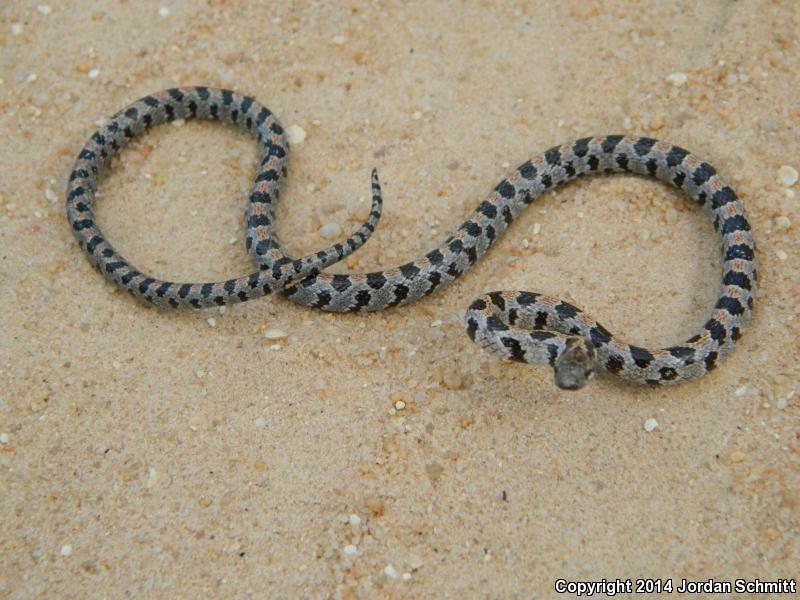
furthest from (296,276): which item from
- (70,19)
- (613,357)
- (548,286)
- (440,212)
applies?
(70,19)

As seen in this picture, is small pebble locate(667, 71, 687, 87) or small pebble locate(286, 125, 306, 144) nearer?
small pebble locate(667, 71, 687, 87)

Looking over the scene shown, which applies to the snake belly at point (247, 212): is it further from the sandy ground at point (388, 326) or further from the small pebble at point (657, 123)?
the small pebble at point (657, 123)

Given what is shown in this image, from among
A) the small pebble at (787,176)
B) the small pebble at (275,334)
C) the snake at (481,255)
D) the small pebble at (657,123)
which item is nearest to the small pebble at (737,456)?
the snake at (481,255)

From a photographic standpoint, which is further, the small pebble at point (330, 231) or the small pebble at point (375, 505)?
the small pebble at point (330, 231)

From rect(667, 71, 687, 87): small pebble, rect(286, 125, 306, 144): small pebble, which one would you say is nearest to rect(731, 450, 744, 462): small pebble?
rect(667, 71, 687, 87): small pebble

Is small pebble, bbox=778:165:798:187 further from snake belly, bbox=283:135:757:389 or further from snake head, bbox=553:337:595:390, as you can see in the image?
snake head, bbox=553:337:595:390

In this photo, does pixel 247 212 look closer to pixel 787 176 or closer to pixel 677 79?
pixel 677 79
